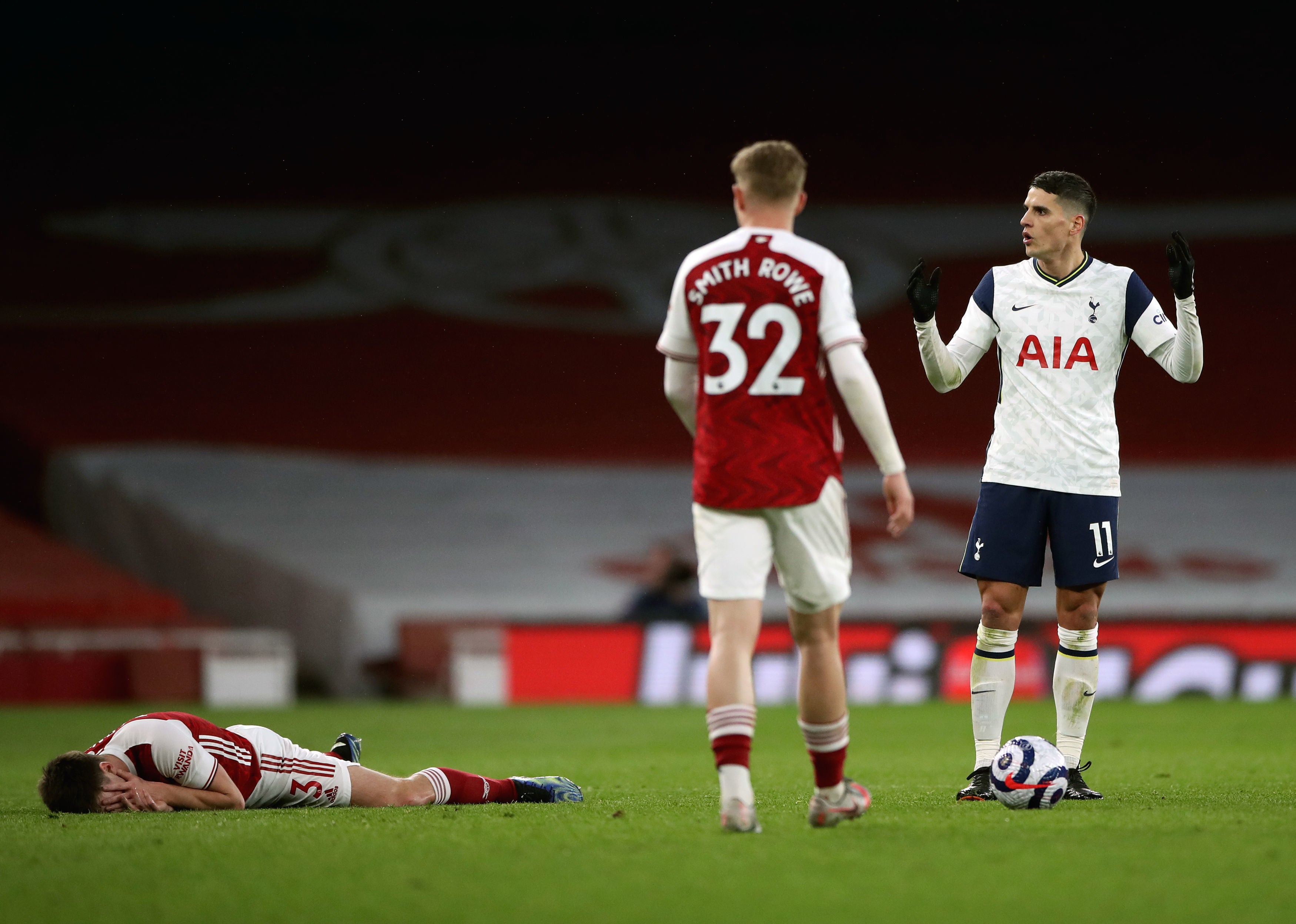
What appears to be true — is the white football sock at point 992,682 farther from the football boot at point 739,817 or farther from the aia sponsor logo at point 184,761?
the aia sponsor logo at point 184,761

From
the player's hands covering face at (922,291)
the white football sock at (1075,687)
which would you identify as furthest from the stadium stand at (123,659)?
the player's hands covering face at (922,291)

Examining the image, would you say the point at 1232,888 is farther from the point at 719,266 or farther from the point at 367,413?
the point at 367,413

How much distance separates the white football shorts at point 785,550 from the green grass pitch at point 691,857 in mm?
645

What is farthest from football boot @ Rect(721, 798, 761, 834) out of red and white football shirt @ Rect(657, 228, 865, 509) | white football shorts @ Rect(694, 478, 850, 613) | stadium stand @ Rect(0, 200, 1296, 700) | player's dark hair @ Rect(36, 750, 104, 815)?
stadium stand @ Rect(0, 200, 1296, 700)

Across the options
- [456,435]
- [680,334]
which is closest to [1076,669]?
[680,334]

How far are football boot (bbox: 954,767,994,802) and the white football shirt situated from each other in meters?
1.00

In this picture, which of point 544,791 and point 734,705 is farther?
point 544,791

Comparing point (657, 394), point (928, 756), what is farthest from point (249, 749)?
point (657, 394)

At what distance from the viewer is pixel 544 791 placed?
552 cm

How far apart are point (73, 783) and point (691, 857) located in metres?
2.24

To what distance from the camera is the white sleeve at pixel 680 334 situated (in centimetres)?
448

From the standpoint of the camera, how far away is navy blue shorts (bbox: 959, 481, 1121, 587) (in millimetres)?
5609

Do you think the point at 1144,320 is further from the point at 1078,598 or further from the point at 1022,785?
the point at 1022,785

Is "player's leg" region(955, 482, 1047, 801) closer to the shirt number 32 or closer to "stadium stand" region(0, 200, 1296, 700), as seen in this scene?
the shirt number 32
